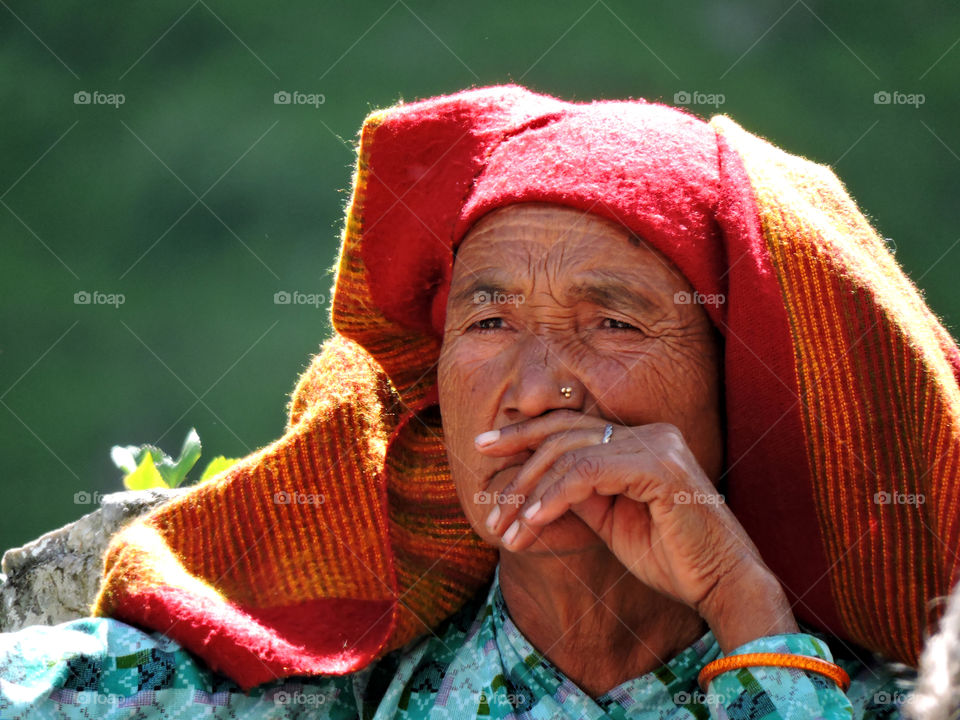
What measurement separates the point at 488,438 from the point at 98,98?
3548mm

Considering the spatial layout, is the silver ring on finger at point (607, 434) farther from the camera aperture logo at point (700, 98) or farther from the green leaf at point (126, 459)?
the camera aperture logo at point (700, 98)

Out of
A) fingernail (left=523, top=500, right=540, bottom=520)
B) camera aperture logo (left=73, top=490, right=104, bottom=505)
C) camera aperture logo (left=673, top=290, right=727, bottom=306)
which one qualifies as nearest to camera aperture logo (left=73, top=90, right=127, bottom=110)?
camera aperture logo (left=73, top=490, right=104, bottom=505)

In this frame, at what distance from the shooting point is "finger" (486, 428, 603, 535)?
2.32 metres

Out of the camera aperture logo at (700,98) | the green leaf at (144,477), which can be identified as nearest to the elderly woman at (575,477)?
the green leaf at (144,477)

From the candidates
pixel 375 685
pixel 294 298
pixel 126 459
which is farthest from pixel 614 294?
pixel 294 298

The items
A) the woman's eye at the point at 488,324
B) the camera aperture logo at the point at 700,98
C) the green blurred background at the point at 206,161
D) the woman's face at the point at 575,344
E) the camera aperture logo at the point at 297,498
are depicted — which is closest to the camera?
the woman's face at the point at 575,344

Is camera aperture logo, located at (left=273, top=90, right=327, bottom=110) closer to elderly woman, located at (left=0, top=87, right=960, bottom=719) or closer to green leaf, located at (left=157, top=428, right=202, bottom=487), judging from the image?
green leaf, located at (left=157, top=428, right=202, bottom=487)

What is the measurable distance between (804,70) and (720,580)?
2.78m

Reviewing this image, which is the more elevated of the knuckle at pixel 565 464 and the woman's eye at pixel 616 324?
the woman's eye at pixel 616 324

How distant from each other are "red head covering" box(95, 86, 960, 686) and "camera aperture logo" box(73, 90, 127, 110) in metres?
2.81

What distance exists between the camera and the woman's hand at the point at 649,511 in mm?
2287

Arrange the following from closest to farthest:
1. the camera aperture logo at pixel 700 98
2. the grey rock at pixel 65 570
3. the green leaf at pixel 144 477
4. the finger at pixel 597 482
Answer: the finger at pixel 597 482
the grey rock at pixel 65 570
the green leaf at pixel 144 477
the camera aperture logo at pixel 700 98

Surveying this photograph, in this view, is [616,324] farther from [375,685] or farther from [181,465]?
[181,465]

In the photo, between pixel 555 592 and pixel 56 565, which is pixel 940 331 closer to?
pixel 555 592
